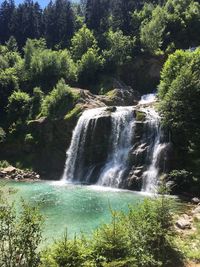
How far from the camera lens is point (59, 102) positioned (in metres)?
64.6

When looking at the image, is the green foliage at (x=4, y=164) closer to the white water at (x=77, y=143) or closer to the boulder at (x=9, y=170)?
the boulder at (x=9, y=170)

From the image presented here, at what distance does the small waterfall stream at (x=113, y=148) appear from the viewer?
45.0 m

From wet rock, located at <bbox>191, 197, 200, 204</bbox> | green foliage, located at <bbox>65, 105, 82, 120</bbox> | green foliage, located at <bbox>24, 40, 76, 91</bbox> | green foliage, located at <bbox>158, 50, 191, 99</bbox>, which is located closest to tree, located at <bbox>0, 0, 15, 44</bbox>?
green foliage, located at <bbox>24, 40, 76, 91</bbox>

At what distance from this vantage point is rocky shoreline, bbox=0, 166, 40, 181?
2076 inches

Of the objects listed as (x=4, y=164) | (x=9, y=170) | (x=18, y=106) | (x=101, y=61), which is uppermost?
(x=101, y=61)

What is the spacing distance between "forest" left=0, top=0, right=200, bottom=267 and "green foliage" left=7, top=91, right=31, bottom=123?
0.66 feet

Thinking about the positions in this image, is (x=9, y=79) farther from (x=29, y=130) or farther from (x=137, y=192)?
(x=137, y=192)

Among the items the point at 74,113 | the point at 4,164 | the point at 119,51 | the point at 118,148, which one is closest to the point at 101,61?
the point at 119,51

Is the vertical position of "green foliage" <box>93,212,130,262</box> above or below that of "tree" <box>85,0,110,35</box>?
below

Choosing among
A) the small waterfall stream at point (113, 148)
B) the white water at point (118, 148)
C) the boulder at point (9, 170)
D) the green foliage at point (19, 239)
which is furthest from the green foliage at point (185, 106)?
the green foliage at point (19, 239)

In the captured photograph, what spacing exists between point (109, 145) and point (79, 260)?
1578 inches

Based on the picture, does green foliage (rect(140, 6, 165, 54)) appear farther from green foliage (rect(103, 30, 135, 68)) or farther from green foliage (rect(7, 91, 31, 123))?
green foliage (rect(7, 91, 31, 123))

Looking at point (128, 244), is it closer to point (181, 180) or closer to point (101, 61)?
point (181, 180)

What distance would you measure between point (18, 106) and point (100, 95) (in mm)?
16530
